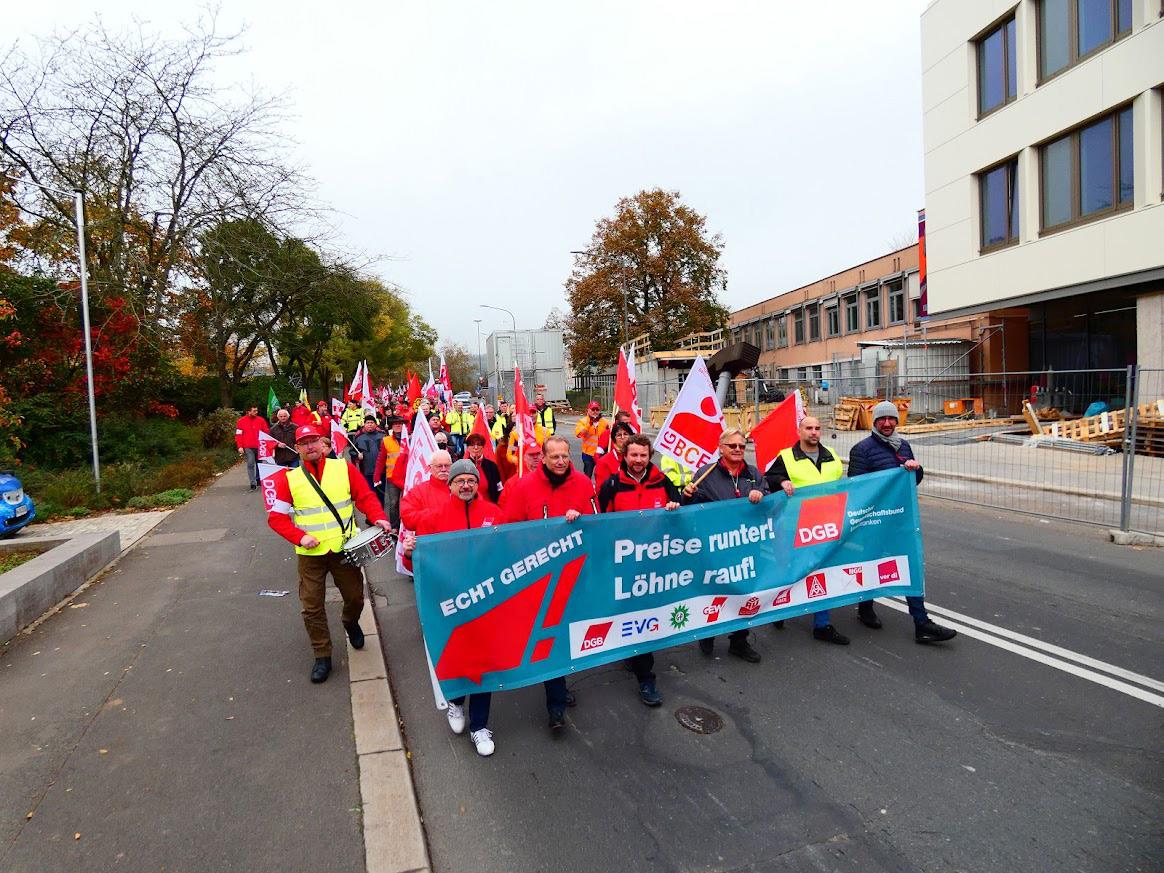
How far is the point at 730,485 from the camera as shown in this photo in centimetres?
505

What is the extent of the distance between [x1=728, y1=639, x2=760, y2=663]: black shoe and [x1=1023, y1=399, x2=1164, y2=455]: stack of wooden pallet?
9.82m

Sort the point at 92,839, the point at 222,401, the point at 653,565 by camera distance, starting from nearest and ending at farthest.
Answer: the point at 92,839 < the point at 653,565 < the point at 222,401

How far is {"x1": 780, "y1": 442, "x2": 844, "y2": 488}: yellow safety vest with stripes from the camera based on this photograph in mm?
5301

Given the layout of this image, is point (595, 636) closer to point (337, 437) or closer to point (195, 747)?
point (195, 747)

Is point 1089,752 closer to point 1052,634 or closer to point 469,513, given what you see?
point 1052,634

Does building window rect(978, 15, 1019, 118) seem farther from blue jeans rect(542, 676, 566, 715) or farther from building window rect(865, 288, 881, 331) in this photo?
blue jeans rect(542, 676, 566, 715)

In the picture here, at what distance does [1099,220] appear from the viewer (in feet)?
51.5

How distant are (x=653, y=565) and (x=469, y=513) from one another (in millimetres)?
1228

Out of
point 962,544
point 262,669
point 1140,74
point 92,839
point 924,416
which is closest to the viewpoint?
point 92,839

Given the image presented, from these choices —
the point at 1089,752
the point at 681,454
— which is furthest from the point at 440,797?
the point at 681,454

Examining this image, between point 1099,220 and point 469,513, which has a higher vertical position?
point 1099,220

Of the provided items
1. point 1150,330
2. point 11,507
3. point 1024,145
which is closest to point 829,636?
point 11,507

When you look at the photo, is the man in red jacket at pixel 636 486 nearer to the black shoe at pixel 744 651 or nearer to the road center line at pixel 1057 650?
the black shoe at pixel 744 651

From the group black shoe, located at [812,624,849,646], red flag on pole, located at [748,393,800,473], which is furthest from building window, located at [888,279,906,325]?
black shoe, located at [812,624,849,646]
